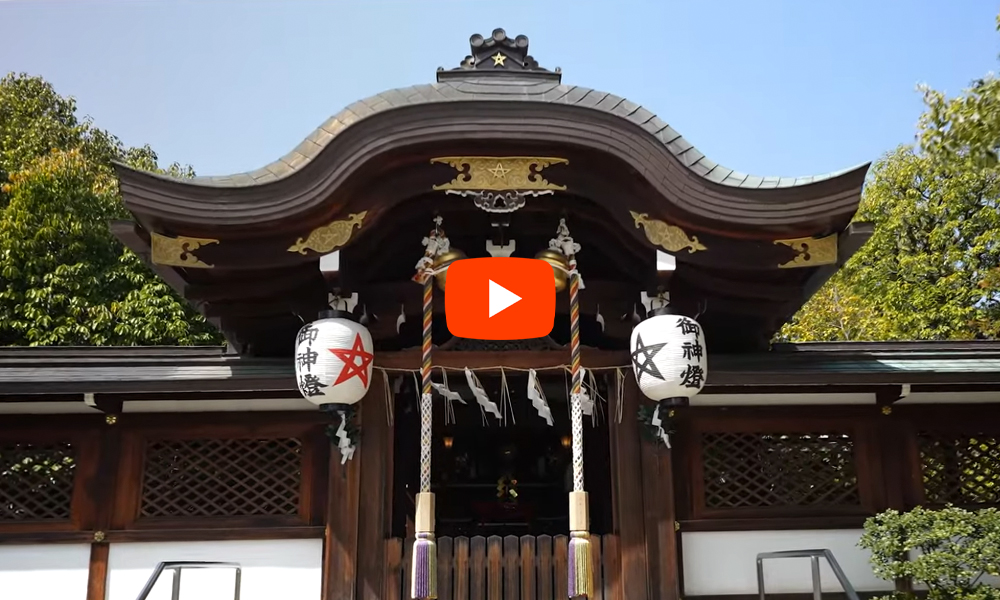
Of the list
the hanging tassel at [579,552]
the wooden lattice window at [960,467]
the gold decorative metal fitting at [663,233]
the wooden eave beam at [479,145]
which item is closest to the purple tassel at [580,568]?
the hanging tassel at [579,552]

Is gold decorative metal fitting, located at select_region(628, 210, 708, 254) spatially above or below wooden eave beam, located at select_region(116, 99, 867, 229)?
below

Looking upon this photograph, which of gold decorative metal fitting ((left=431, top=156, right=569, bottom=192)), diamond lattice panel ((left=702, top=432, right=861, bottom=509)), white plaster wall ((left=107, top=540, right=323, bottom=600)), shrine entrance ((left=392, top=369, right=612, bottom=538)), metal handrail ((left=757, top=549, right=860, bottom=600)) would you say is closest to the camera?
metal handrail ((left=757, top=549, right=860, bottom=600))

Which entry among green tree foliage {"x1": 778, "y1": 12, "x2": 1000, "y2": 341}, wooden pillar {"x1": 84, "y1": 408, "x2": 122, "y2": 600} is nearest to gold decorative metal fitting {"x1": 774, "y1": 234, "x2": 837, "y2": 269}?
wooden pillar {"x1": 84, "y1": 408, "x2": 122, "y2": 600}

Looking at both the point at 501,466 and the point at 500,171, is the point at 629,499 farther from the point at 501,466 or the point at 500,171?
the point at 501,466

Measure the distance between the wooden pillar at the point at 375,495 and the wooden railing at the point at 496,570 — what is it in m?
0.13

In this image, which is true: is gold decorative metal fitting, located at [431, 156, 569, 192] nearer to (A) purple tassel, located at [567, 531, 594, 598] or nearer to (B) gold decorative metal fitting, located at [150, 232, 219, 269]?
(B) gold decorative metal fitting, located at [150, 232, 219, 269]

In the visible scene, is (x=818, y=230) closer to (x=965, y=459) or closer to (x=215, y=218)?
(x=965, y=459)

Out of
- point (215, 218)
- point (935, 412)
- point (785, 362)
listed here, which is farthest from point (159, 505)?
point (935, 412)

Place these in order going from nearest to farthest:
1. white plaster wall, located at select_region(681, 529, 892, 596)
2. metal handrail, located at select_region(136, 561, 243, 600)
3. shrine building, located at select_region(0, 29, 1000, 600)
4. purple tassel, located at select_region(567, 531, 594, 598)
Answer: purple tassel, located at select_region(567, 531, 594, 598) → metal handrail, located at select_region(136, 561, 243, 600) → shrine building, located at select_region(0, 29, 1000, 600) → white plaster wall, located at select_region(681, 529, 892, 596)

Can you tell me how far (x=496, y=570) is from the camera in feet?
20.7

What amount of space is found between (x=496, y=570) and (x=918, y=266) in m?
18.4

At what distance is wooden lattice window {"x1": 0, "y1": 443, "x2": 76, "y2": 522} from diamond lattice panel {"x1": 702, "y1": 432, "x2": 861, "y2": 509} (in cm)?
568

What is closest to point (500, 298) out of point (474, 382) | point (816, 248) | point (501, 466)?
point (474, 382)

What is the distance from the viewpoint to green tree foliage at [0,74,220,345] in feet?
55.3
